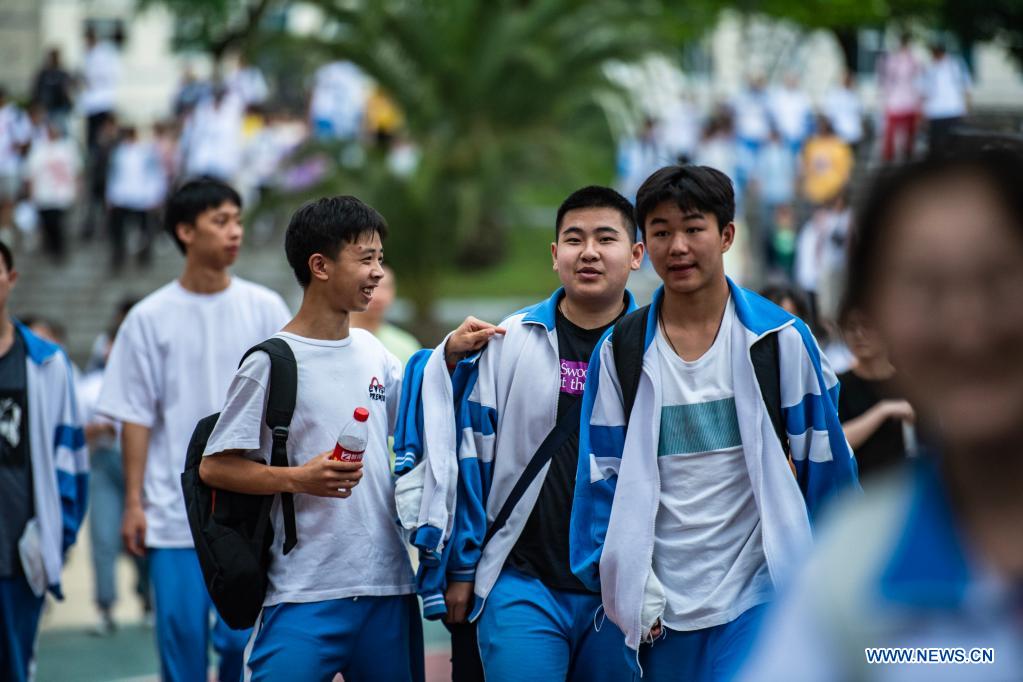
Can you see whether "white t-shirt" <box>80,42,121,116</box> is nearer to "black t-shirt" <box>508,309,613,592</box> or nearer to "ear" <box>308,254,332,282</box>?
"ear" <box>308,254,332,282</box>

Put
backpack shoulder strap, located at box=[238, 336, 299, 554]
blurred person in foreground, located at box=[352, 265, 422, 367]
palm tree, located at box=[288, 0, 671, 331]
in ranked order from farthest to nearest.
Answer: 1. palm tree, located at box=[288, 0, 671, 331]
2. blurred person in foreground, located at box=[352, 265, 422, 367]
3. backpack shoulder strap, located at box=[238, 336, 299, 554]

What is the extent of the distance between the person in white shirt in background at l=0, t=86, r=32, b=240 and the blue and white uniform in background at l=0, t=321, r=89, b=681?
1530 cm

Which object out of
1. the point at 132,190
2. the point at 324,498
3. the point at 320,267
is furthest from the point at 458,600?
the point at 132,190

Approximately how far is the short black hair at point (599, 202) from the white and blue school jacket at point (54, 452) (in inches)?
95.9

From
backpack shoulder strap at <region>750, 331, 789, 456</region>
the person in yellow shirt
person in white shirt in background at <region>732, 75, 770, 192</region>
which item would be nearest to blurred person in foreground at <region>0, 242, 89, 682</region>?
backpack shoulder strap at <region>750, 331, 789, 456</region>

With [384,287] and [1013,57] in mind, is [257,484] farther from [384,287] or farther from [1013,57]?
[1013,57]

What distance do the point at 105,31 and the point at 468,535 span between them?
46.2 meters

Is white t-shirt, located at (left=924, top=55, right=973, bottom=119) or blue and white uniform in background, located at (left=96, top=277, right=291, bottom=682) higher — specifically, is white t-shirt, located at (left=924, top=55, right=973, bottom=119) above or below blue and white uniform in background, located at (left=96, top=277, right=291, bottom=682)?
above

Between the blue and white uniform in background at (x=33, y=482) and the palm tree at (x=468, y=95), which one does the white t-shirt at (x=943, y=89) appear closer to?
the palm tree at (x=468, y=95)

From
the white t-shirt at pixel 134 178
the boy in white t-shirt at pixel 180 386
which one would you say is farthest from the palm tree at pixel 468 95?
the boy in white t-shirt at pixel 180 386

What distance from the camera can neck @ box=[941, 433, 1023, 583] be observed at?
139cm

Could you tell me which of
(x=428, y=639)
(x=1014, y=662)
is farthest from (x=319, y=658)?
(x=428, y=639)

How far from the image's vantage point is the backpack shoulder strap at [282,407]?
14.9ft

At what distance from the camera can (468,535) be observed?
4867 mm
